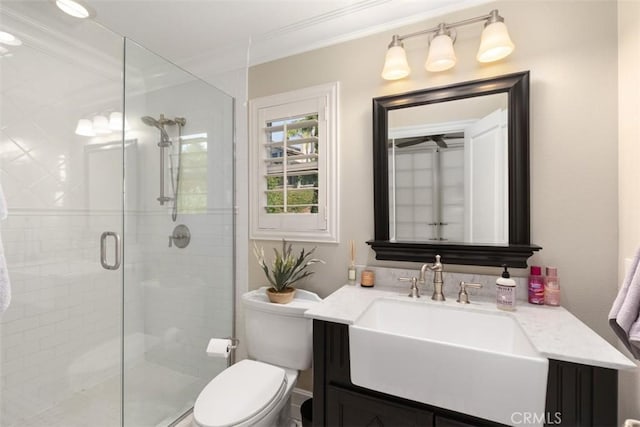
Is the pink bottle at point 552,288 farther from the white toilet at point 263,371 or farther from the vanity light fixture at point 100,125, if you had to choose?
the vanity light fixture at point 100,125

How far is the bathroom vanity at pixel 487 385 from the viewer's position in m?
0.79

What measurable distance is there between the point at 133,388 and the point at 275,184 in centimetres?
134

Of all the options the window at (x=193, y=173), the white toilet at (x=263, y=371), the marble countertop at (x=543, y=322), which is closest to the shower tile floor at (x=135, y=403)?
the white toilet at (x=263, y=371)

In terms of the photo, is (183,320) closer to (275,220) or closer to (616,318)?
(275,220)

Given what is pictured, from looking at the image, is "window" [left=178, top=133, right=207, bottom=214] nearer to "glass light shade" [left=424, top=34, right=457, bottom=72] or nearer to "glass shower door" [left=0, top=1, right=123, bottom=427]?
"glass shower door" [left=0, top=1, right=123, bottom=427]

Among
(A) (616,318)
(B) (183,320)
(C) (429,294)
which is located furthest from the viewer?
(B) (183,320)

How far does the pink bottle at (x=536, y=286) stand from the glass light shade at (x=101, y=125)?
8.28ft

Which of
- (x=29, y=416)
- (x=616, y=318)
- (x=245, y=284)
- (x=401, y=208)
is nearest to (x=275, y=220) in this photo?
(x=245, y=284)

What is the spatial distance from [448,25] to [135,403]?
2438 millimetres

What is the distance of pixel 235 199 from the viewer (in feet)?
6.45

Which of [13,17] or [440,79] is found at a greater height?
[13,17]

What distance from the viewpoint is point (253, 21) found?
162 centimetres

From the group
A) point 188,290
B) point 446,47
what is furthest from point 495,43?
point 188,290

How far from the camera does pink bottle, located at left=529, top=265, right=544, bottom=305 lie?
4.02ft
